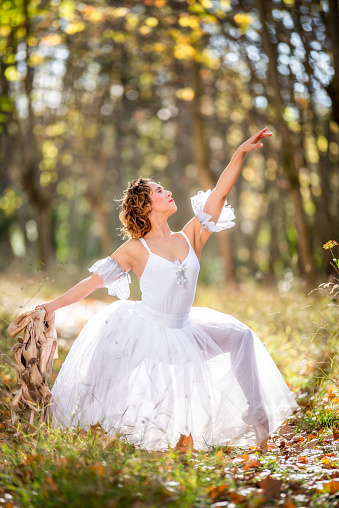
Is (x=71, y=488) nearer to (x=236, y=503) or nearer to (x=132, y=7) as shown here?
(x=236, y=503)

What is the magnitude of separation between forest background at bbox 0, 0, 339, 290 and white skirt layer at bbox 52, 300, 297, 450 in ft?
9.94

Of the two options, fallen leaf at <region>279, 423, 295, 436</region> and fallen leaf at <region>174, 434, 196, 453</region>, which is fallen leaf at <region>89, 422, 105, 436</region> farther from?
fallen leaf at <region>279, 423, 295, 436</region>

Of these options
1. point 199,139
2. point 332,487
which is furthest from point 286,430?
point 199,139

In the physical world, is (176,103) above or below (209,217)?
below

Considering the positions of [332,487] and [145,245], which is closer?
[332,487]

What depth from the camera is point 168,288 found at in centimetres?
445

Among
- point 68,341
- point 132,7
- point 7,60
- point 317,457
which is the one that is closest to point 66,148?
point 132,7

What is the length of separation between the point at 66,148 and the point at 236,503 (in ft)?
61.4

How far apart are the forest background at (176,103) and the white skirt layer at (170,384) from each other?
9.94ft

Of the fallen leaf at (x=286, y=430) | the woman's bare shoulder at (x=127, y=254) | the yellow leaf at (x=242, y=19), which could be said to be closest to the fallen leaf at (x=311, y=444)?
the fallen leaf at (x=286, y=430)

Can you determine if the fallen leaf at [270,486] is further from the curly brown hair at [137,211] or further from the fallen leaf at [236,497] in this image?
the curly brown hair at [137,211]

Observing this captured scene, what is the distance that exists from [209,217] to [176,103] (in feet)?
47.2

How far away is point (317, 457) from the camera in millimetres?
3986

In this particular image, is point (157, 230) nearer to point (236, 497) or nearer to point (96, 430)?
point (96, 430)
